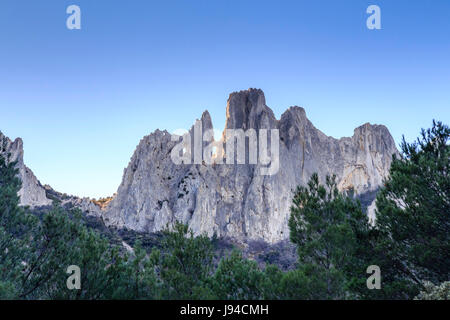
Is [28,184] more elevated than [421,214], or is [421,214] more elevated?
[28,184]

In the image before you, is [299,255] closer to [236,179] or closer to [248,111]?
[236,179]

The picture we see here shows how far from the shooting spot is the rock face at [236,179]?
101 metres

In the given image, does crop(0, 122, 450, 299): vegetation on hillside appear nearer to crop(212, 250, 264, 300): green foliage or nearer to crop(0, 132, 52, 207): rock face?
crop(212, 250, 264, 300): green foliage

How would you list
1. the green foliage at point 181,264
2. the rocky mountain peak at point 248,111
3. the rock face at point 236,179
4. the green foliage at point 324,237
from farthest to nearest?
the rocky mountain peak at point 248,111 < the rock face at point 236,179 < the green foliage at point 181,264 < the green foliage at point 324,237

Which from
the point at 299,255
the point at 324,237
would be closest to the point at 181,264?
the point at 299,255

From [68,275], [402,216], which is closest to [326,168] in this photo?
[402,216]

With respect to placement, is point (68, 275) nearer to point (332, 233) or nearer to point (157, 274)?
point (157, 274)

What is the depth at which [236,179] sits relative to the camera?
10556cm

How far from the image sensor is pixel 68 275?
554 inches

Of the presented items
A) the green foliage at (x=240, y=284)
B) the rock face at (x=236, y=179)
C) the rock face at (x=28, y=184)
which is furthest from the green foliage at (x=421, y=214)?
the rock face at (x=28, y=184)

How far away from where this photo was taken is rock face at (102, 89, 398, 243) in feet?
331

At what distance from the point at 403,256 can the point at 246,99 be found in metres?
106

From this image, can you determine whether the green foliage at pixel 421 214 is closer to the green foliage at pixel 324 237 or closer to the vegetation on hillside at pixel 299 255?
the vegetation on hillside at pixel 299 255

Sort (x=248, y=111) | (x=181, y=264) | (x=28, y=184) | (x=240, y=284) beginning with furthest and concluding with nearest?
(x=248, y=111) < (x=28, y=184) < (x=181, y=264) < (x=240, y=284)
